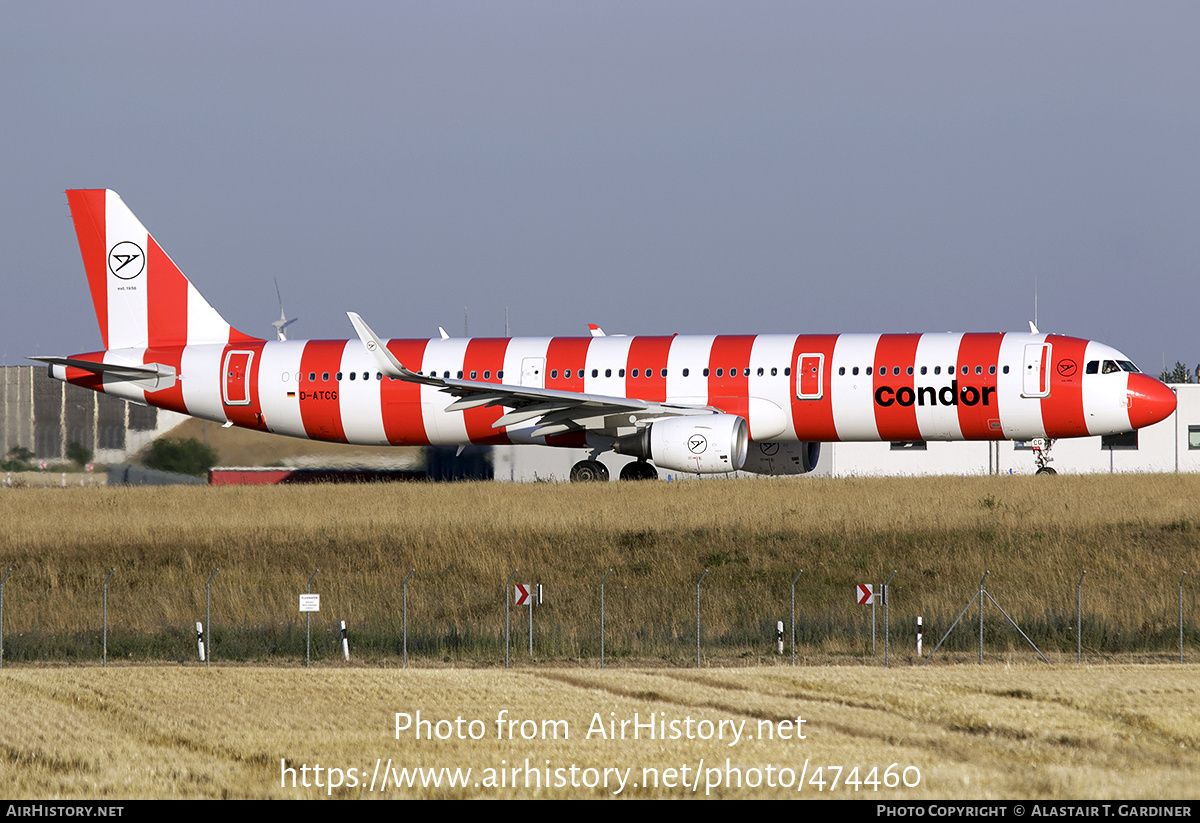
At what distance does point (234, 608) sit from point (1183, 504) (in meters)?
20.4

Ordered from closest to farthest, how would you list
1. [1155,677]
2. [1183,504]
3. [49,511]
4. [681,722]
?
[681,722] < [1155,677] < [1183,504] < [49,511]

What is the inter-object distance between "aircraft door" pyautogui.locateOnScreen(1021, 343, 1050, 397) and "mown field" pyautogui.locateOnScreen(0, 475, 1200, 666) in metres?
2.17

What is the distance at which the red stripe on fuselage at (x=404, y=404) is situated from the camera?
124 feet

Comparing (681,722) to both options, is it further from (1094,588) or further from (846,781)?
(1094,588)

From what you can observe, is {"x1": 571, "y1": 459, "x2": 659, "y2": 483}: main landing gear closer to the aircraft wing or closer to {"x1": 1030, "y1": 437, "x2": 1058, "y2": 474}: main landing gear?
the aircraft wing

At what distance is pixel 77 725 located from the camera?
59.0 ft

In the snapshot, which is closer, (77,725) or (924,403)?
(77,725)

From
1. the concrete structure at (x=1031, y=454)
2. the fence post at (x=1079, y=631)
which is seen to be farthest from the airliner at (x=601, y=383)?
the concrete structure at (x=1031, y=454)

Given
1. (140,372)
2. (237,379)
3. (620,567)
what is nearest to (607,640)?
(620,567)

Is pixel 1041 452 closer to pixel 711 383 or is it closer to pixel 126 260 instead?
pixel 711 383

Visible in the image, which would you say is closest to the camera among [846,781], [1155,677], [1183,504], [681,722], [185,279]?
[846,781]

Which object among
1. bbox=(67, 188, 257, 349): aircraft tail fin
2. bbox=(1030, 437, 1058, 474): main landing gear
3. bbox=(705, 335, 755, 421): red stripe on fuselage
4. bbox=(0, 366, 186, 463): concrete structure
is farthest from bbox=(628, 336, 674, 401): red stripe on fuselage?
bbox=(0, 366, 186, 463): concrete structure

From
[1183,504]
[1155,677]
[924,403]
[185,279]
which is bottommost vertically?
[1155,677]

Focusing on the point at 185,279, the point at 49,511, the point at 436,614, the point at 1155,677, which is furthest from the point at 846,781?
the point at 185,279
